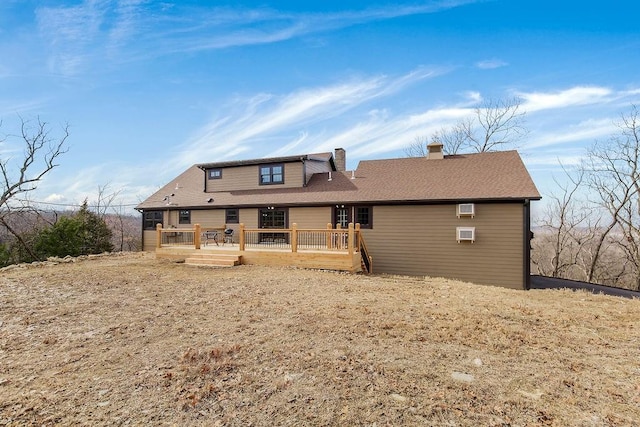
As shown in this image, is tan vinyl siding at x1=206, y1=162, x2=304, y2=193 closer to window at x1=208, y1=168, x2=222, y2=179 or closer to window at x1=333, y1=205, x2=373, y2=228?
window at x1=208, y1=168, x2=222, y2=179

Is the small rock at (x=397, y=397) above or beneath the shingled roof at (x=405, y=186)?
beneath

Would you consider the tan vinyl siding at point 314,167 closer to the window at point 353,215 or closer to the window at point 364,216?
the window at point 353,215

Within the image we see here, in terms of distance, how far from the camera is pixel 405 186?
44.6ft

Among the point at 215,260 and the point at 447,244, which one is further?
the point at 447,244

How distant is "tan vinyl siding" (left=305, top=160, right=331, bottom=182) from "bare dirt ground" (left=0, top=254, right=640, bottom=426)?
973 centimetres

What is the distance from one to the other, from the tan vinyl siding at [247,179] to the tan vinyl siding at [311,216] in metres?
1.93

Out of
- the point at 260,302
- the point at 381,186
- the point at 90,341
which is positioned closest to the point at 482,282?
the point at 381,186

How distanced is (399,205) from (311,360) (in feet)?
32.5

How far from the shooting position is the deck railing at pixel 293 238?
1130 cm

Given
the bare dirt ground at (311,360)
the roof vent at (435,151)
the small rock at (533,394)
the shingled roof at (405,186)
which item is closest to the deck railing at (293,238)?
the shingled roof at (405,186)

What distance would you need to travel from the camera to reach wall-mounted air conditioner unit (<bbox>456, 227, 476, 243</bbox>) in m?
11.6

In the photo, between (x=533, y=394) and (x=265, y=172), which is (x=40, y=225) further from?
(x=533, y=394)

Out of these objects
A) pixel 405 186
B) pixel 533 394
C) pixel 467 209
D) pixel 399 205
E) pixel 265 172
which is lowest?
pixel 533 394

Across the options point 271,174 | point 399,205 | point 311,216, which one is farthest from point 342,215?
point 271,174
